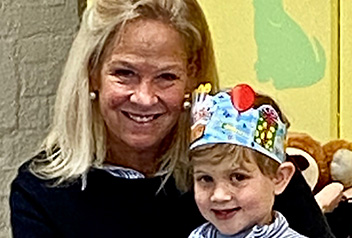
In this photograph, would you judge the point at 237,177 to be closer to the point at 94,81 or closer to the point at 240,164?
the point at 240,164

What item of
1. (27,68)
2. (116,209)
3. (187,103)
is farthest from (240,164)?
(27,68)

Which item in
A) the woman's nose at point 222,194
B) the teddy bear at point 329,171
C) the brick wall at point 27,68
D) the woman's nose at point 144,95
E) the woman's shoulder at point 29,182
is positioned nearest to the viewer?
the woman's nose at point 222,194

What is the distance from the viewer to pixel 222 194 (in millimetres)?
1812

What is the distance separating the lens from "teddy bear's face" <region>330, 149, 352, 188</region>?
99.3 inches

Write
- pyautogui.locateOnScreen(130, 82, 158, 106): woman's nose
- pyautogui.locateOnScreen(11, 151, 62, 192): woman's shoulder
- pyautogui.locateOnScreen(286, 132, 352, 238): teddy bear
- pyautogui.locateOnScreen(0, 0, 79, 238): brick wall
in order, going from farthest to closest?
1. pyautogui.locateOnScreen(0, 0, 79, 238): brick wall
2. pyautogui.locateOnScreen(286, 132, 352, 238): teddy bear
3. pyautogui.locateOnScreen(11, 151, 62, 192): woman's shoulder
4. pyautogui.locateOnScreen(130, 82, 158, 106): woman's nose

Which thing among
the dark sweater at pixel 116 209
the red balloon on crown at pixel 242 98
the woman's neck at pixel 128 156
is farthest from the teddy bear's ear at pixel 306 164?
the red balloon on crown at pixel 242 98

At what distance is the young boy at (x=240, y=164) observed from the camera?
5.97ft

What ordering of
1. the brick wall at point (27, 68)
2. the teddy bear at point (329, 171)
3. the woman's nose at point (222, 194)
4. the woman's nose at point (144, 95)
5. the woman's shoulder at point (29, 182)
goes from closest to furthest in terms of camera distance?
the woman's nose at point (222, 194), the woman's nose at point (144, 95), the woman's shoulder at point (29, 182), the teddy bear at point (329, 171), the brick wall at point (27, 68)

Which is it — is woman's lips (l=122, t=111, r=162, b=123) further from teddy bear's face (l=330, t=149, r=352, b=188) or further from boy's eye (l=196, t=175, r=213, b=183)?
teddy bear's face (l=330, t=149, r=352, b=188)

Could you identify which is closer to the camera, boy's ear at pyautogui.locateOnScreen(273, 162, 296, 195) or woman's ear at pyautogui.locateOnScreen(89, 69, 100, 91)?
boy's ear at pyautogui.locateOnScreen(273, 162, 296, 195)

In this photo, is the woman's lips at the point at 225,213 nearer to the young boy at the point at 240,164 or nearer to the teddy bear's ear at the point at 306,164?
the young boy at the point at 240,164

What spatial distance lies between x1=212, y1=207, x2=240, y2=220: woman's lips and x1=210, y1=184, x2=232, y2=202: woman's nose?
3cm

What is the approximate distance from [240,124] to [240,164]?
74 millimetres

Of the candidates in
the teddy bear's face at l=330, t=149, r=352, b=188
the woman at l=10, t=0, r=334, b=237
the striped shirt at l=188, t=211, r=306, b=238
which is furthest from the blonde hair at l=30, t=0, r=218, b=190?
the teddy bear's face at l=330, t=149, r=352, b=188
